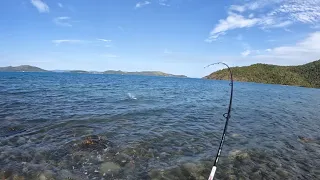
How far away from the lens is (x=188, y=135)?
46.9 feet

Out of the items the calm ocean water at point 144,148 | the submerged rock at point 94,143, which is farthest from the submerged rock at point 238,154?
the submerged rock at point 94,143

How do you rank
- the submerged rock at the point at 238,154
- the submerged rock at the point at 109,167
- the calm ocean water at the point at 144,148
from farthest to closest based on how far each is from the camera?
1. the submerged rock at the point at 238,154
2. the calm ocean water at the point at 144,148
3. the submerged rock at the point at 109,167

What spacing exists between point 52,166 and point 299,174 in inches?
360

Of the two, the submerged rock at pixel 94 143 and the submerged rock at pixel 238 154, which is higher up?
the submerged rock at pixel 94 143

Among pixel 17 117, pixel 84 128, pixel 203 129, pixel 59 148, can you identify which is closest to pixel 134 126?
pixel 84 128

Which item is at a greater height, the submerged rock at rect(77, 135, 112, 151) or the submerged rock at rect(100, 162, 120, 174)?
the submerged rock at rect(77, 135, 112, 151)

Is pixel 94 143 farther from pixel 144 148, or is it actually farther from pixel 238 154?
pixel 238 154

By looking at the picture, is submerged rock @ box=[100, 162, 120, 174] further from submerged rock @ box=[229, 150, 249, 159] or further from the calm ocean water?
submerged rock @ box=[229, 150, 249, 159]

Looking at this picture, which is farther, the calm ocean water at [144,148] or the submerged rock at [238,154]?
the submerged rock at [238,154]

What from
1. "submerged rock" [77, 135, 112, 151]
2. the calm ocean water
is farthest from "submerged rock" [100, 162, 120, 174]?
"submerged rock" [77, 135, 112, 151]

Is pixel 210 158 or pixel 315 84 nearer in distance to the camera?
pixel 210 158

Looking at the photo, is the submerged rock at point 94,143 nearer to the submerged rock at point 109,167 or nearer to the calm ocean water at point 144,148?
the calm ocean water at point 144,148

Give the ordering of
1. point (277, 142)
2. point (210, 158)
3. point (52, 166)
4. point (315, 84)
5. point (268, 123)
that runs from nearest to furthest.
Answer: point (52, 166) → point (210, 158) → point (277, 142) → point (268, 123) → point (315, 84)

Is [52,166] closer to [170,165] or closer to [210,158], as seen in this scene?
[170,165]
